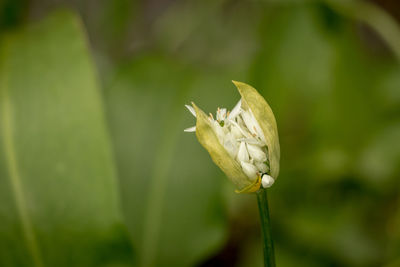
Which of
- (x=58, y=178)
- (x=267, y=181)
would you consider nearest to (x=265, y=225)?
(x=267, y=181)

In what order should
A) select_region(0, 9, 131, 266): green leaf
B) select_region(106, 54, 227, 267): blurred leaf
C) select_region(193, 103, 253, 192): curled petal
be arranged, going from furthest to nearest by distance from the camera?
select_region(106, 54, 227, 267): blurred leaf
select_region(0, 9, 131, 266): green leaf
select_region(193, 103, 253, 192): curled petal

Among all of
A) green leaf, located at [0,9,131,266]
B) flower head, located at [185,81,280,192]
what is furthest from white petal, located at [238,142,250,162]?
green leaf, located at [0,9,131,266]

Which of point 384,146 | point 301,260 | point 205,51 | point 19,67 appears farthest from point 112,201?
point 205,51

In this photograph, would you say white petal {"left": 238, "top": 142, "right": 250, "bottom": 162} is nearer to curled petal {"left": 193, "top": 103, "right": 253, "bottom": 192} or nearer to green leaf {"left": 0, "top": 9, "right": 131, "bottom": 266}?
curled petal {"left": 193, "top": 103, "right": 253, "bottom": 192}

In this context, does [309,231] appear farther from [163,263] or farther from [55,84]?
[55,84]

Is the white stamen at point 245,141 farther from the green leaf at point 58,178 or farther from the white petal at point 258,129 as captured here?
the green leaf at point 58,178

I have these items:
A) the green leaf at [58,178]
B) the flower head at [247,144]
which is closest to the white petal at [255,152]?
the flower head at [247,144]
